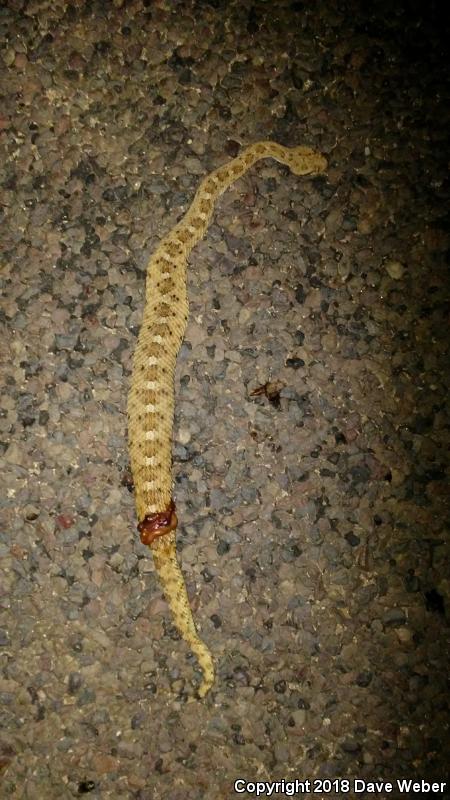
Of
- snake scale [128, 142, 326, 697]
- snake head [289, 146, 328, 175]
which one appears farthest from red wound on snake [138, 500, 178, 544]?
snake head [289, 146, 328, 175]

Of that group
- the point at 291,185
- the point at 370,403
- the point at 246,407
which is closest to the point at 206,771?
the point at 246,407

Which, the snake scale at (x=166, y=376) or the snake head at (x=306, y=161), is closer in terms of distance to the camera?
the snake scale at (x=166, y=376)

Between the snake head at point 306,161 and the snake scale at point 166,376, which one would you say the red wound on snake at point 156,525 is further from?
the snake head at point 306,161

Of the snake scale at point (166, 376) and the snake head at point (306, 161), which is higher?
the snake head at point (306, 161)

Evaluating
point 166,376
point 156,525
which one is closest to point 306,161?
point 166,376

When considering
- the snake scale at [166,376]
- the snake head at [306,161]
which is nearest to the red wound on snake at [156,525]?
the snake scale at [166,376]

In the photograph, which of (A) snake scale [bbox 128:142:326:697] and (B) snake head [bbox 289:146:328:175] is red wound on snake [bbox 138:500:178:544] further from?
(B) snake head [bbox 289:146:328:175]

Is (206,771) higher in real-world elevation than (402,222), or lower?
lower

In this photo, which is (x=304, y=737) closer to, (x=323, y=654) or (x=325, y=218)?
(x=323, y=654)
